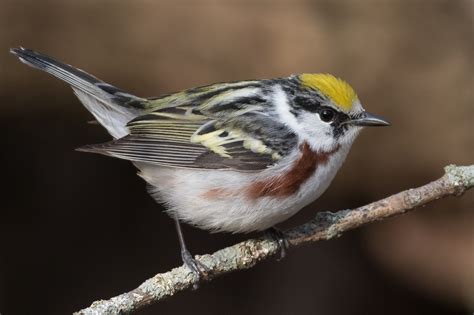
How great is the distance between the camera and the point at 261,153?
4078mm

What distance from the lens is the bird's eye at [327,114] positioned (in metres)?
4.05

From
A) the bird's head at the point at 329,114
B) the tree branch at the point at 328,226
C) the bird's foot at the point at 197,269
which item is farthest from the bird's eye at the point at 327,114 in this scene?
the bird's foot at the point at 197,269

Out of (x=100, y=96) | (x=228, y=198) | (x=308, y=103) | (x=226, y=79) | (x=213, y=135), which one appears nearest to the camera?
(x=228, y=198)

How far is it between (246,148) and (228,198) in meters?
0.32

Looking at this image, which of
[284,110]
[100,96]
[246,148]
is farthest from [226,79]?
[246,148]

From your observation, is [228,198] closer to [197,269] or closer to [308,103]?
[197,269]

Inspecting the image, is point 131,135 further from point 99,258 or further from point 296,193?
point 99,258

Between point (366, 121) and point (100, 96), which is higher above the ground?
point (100, 96)

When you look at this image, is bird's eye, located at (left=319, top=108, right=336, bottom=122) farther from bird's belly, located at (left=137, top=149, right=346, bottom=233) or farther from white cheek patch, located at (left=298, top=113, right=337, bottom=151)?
bird's belly, located at (left=137, top=149, right=346, bottom=233)

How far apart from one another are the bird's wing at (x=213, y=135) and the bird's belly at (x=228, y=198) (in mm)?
84

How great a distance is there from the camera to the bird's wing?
409cm

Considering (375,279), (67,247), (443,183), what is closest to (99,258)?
(67,247)

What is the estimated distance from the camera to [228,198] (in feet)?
13.1

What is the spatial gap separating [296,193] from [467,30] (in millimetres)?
3201
